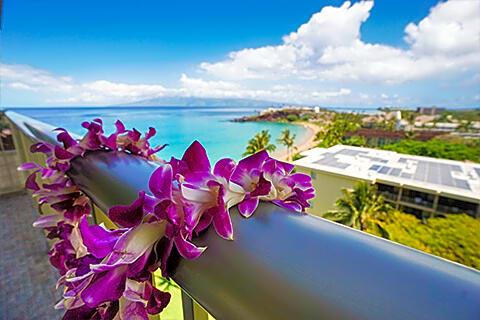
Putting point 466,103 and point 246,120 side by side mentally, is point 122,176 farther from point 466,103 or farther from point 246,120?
point 466,103

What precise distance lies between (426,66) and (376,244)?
257ft

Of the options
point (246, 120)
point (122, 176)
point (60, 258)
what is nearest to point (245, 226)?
point (122, 176)

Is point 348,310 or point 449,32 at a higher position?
point 449,32

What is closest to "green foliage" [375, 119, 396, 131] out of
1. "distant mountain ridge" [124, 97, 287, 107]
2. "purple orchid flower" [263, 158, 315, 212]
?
"distant mountain ridge" [124, 97, 287, 107]

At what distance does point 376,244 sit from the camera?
22cm

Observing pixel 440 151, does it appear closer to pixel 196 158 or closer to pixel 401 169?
pixel 401 169

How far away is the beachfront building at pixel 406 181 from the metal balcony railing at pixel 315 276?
14.9 meters

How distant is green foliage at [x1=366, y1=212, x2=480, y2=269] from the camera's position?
975 centimetres

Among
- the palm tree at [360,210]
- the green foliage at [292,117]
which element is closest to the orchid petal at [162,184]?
the palm tree at [360,210]

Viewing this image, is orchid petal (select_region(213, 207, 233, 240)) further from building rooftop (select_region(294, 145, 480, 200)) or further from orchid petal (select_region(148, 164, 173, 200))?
building rooftop (select_region(294, 145, 480, 200))

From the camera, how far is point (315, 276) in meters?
0.19

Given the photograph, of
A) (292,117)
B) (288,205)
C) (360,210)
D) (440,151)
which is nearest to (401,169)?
(360,210)

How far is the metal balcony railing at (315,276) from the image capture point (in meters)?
0.16

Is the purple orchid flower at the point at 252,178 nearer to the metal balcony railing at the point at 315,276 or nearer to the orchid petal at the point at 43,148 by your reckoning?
the metal balcony railing at the point at 315,276
